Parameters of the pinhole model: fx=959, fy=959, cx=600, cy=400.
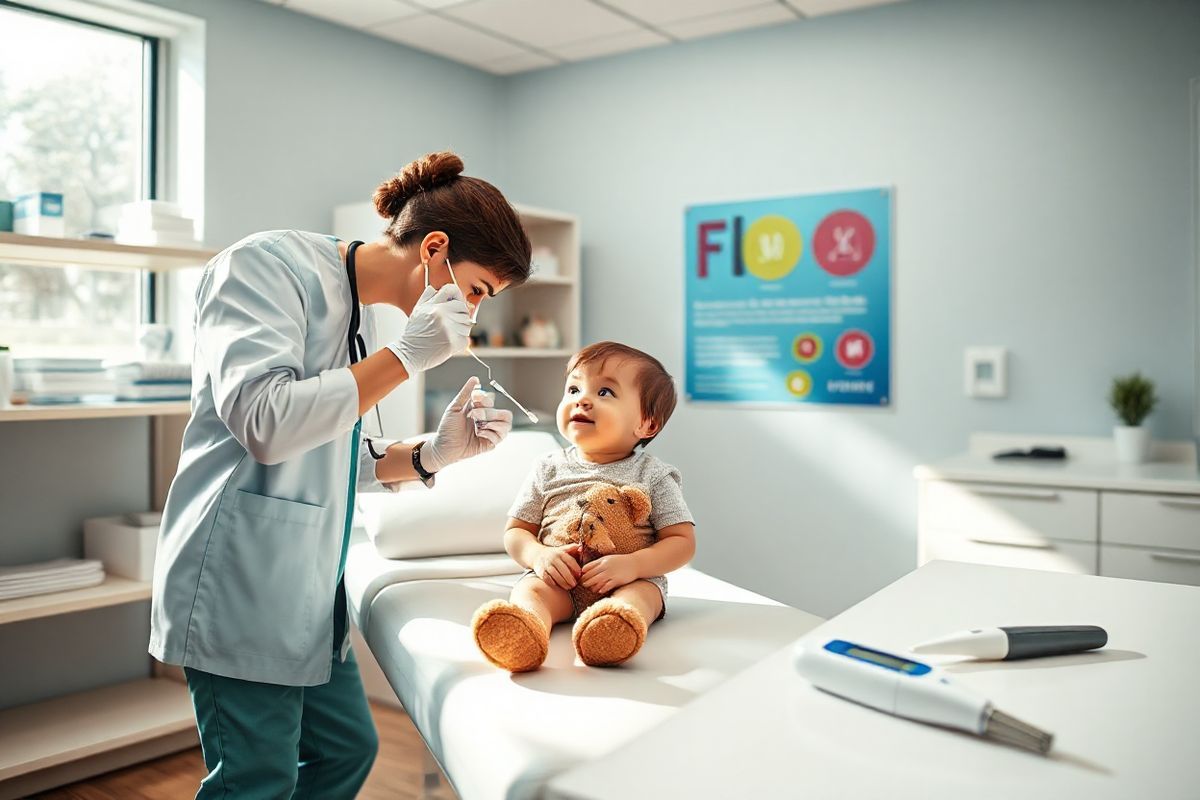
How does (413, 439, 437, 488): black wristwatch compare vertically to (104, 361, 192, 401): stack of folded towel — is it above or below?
below

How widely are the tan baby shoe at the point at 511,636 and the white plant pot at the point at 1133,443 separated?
216 centimetres

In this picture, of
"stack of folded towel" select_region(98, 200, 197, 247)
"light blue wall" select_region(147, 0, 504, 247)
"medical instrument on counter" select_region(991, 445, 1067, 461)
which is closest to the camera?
"stack of folded towel" select_region(98, 200, 197, 247)

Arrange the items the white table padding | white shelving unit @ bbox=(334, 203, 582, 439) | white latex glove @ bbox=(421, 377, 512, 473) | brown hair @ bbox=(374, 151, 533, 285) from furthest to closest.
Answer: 1. white shelving unit @ bbox=(334, 203, 582, 439)
2. white latex glove @ bbox=(421, 377, 512, 473)
3. brown hair @ bbox=(374, 151, 533, 285)
4. the white table padding

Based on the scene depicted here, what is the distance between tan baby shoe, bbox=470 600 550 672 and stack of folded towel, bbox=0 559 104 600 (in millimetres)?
1593

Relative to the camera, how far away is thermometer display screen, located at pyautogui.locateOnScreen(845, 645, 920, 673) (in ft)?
2.72

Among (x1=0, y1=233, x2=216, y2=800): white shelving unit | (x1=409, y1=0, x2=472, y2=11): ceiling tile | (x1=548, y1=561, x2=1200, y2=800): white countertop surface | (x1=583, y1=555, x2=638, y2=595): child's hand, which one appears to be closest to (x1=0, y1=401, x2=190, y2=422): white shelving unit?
(x1=0, y1=233, x2=216, y2=800): white shelving unit

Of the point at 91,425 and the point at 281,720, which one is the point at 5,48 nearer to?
the point at 91,425

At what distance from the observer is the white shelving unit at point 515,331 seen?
10.7ft

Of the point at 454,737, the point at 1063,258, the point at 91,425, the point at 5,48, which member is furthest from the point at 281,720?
the point at 1063,258

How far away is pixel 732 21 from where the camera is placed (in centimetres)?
337

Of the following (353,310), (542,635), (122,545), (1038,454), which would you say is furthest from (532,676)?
(1038,454)

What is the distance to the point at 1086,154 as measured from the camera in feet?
9.59

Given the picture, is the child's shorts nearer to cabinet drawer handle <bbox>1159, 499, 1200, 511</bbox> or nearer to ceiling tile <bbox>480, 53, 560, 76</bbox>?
cabinet drawer handle <bbox>1159, 499, 1200, 511</bbox>

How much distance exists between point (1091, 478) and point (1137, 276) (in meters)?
0.74
